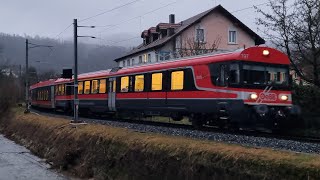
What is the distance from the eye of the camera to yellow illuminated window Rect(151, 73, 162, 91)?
20438 millimetres

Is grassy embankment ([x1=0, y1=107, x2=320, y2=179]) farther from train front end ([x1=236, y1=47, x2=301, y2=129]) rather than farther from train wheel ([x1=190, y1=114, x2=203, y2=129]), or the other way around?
train front end ([x1=236, y1=47, x2=301, y2=129])

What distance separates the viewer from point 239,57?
15.8m

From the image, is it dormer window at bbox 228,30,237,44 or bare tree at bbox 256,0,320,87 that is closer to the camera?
bare tree at bbox 256,0,320,87

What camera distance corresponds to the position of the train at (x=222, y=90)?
15656 millimetres

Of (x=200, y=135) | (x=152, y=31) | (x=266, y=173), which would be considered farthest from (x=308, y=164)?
(x=152, y=31)

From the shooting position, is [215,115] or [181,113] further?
[181,113]

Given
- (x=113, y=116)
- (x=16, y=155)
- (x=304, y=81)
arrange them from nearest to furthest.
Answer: (x=304, y=81)
(x=16, y=155)
(x=113, y=116)

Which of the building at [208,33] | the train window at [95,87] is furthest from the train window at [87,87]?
the building at [208,33]

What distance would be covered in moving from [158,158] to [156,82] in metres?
9.67

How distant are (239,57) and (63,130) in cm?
901

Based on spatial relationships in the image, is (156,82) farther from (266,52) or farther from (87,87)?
(87,87)

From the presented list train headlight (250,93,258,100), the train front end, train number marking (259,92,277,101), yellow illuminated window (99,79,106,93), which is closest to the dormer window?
yellow illuminated window (99,79,106,93)

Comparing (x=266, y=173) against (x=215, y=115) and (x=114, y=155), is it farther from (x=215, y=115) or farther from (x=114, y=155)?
(x=215, y=115)

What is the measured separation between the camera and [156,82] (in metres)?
20.8
